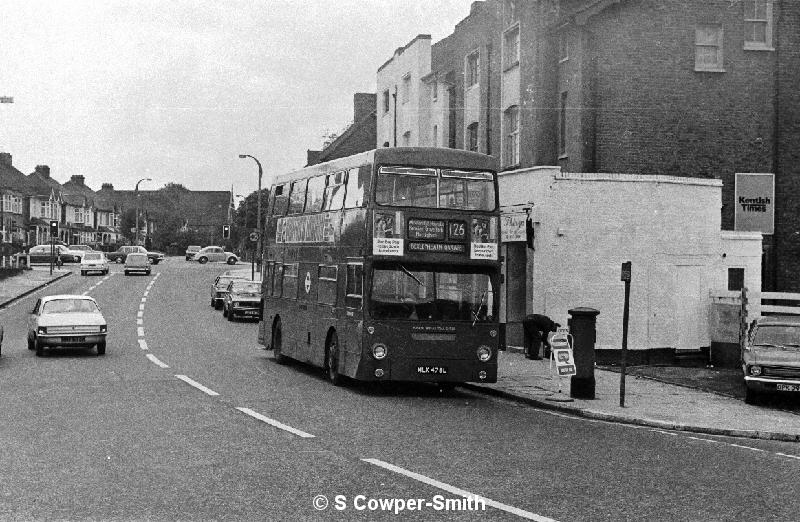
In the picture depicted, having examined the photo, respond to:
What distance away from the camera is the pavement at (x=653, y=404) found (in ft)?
52.4

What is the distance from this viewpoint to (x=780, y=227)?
3344 cm

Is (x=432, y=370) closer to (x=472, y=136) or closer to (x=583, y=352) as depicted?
(x=583, y=352)

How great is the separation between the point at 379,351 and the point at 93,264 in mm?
56415

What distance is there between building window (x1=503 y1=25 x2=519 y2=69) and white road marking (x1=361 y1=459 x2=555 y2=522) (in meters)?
26.6

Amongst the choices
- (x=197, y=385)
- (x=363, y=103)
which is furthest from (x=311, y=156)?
(x=197, y=385)

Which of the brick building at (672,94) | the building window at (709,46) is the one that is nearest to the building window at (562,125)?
the brick building at (672,94)

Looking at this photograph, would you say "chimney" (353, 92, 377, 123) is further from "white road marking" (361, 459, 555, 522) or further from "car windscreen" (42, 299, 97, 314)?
"white road marking" (361, 459, 555, 522)

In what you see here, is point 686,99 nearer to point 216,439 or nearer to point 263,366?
point 263,366

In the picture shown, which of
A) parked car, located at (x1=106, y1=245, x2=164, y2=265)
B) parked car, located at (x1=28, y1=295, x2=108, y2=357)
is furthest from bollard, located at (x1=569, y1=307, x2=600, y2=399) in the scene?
parked car, located at (x1=106, y1=245, x2=164, y2=265)

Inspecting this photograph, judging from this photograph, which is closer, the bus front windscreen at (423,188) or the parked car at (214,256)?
the bus front windscreen at (423,188)

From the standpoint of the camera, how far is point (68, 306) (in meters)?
27.2

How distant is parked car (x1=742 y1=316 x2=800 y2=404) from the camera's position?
18453 mm

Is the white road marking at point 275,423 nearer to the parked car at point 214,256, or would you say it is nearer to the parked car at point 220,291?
the parked car at point 220,291

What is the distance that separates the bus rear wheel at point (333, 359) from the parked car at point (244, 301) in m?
20.1
